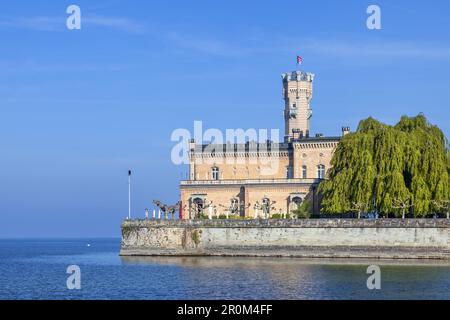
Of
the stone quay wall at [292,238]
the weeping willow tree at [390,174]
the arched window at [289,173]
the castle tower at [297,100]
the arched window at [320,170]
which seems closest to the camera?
the stone quay wall at [292,238]

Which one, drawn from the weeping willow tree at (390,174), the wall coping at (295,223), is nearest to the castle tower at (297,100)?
the weeping willow tree at (390,174)

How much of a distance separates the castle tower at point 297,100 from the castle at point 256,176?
224 inches

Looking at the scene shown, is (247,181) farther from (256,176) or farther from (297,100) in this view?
(297,100)

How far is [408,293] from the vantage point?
5416 centimetres

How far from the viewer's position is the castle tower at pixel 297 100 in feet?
374

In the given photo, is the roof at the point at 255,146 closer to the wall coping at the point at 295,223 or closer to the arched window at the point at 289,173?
the arched window at the point at 289,173

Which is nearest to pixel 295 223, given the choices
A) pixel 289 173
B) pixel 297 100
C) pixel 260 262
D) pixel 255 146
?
pixel 260 262

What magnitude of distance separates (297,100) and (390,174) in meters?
36.2

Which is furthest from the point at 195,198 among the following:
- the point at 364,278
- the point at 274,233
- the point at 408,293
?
the point at 408,293

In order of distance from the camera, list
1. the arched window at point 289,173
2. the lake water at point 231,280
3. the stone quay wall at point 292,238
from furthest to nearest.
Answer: the arched window at point 289,173 → the stone quay wall at point 292,238 → the lake water at point 231,280

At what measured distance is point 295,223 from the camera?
262 ft

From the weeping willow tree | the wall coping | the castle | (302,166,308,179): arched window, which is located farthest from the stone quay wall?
(302,166,308,179): arched window

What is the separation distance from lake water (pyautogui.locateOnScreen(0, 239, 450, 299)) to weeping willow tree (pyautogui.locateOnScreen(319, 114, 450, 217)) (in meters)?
6.43

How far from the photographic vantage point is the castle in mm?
98438
